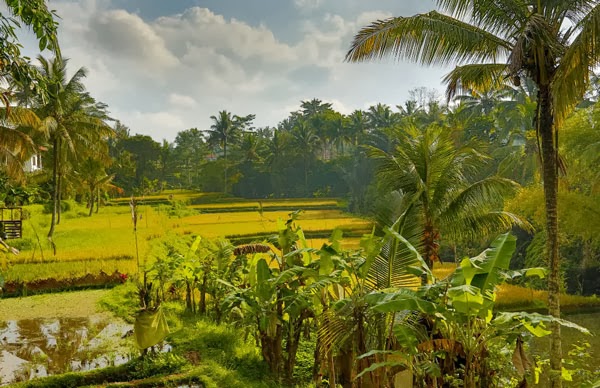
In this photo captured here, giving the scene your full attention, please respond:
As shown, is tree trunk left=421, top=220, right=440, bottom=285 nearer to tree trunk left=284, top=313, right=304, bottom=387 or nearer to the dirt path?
tree trunk left=284, top=313, right=304, bottom=387

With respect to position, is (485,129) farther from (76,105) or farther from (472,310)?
(472,310)

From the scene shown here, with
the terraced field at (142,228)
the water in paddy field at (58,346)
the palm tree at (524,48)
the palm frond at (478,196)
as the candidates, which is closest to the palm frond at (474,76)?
the palm tree at (524,48)

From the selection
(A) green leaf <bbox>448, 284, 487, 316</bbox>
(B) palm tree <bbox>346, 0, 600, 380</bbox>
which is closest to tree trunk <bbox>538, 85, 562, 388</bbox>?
(B) palm tree <bbox>346, 0, 600, 380</bbox>

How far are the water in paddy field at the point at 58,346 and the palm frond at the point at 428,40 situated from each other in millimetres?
4713

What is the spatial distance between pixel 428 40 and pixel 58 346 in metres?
6.06

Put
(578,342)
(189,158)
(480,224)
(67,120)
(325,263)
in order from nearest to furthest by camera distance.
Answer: (325,263)
(578,342)
(480,224)
(67,120)
(189,158)

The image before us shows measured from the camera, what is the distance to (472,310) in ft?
7.65

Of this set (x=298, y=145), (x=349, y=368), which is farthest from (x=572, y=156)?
(x=298, y=145)

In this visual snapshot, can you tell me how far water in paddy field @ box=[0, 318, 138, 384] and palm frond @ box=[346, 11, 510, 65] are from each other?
15.5ft

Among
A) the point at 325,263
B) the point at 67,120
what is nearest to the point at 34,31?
the point at 325,263

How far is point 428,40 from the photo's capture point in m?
5.17

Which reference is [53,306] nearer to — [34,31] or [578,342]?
[34,31]

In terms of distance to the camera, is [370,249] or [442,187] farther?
[442,187]

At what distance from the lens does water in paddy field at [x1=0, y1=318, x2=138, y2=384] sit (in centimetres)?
494
